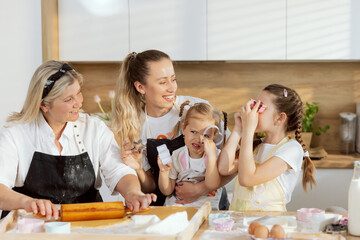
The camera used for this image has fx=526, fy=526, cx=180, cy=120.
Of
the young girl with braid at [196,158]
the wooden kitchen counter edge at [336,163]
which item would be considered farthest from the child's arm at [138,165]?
the wooden kitchen counter edge at [336,163]

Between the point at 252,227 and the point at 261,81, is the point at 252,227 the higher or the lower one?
the lower one

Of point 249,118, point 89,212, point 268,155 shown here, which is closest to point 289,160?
point 268,155

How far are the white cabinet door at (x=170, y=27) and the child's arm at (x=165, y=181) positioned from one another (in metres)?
1.60

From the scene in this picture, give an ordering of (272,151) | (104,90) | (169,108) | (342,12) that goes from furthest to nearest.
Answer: (104,90) → (342,12) → (169,108) → (272,151)

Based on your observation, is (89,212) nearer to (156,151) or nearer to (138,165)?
(138,165)

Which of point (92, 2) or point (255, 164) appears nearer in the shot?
point (255, 164)

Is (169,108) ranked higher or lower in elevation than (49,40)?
Result: lower

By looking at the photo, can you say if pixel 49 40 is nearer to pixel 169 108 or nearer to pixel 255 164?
pixel 169 108

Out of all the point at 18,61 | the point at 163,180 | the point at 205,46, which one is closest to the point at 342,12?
the point at 205,46

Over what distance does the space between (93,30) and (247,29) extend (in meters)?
Answer: 1.11

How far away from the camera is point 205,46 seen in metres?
3.77

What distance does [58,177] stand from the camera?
2.22 metres

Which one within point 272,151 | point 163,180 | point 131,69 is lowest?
point 163,180

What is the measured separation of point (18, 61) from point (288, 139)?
226cm
